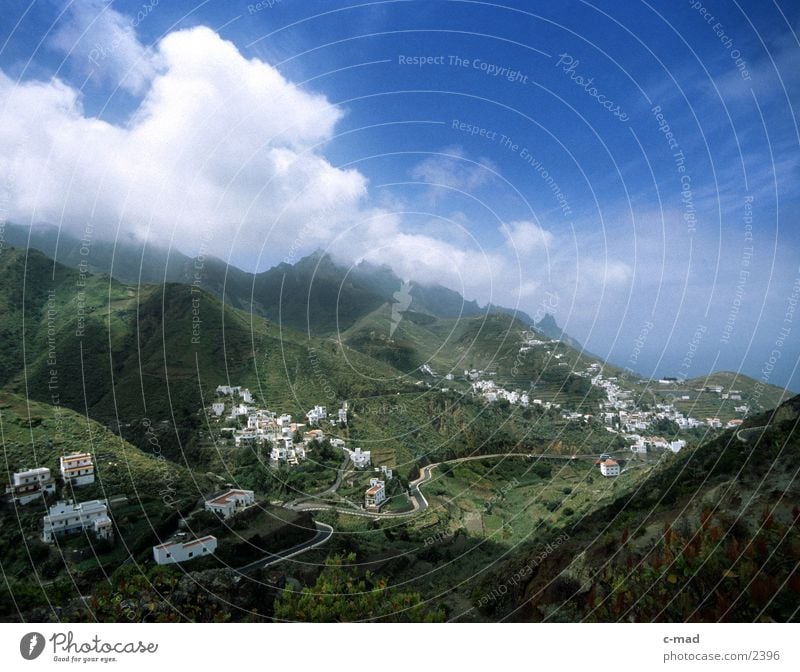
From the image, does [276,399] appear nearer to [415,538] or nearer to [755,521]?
[415,538]

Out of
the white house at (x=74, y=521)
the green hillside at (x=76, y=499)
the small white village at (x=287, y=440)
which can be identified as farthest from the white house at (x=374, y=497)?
the white house at (x=74, y=521)

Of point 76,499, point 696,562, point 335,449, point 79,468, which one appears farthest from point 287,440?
point 696,562

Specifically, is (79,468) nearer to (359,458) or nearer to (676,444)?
(359,458)

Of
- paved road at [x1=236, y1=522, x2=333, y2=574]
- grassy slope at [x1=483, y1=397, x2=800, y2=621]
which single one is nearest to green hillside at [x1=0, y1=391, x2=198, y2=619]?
paved road at [x1=236, y1=522, x2=333, y2=574]

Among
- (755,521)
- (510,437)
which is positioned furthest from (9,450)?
(510,437)

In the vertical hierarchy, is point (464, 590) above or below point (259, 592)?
below
